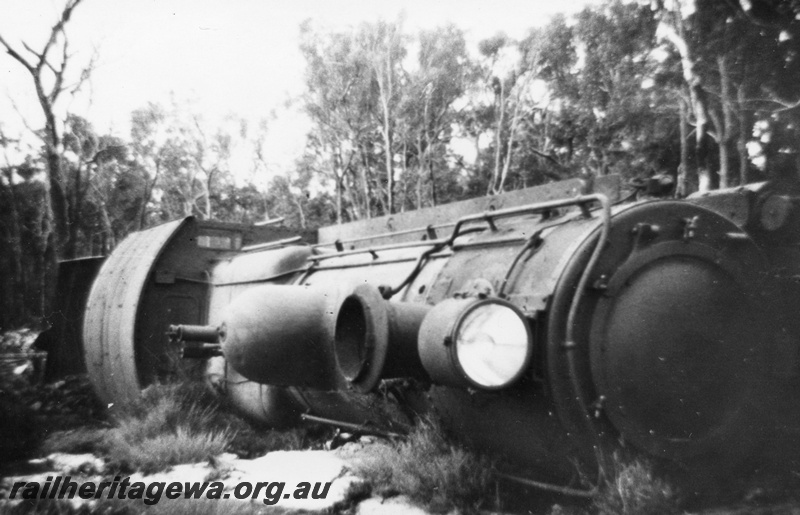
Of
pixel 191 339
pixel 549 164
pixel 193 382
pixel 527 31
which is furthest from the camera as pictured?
pixel 549 164

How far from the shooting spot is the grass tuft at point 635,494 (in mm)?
3005

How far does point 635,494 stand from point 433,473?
3.65 feet

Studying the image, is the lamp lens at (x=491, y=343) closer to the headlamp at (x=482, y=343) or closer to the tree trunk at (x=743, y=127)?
the headlamp at (x=482, y=343)

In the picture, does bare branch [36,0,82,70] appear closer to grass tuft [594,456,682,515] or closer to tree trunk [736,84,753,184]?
grass tuft [594,456,682,515]

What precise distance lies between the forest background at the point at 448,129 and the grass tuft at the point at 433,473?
1862 millimetres

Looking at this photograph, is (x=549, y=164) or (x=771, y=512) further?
(x=549, y=164)

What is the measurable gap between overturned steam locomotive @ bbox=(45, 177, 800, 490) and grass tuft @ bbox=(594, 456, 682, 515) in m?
0.14

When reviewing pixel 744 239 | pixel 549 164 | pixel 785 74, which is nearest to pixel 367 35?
pixel 785 74

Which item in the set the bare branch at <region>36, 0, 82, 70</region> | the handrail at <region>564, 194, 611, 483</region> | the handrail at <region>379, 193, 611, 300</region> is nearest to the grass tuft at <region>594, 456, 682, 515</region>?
the handrail at <region>564, 194, 611, 483</region>

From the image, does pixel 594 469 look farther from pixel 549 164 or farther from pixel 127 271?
pixel 549 164

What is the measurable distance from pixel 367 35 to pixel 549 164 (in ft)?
56.8

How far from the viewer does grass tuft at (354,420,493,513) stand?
3.61 metres

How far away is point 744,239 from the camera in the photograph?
3650 mm

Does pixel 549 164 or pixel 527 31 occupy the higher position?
pixel 527 31
